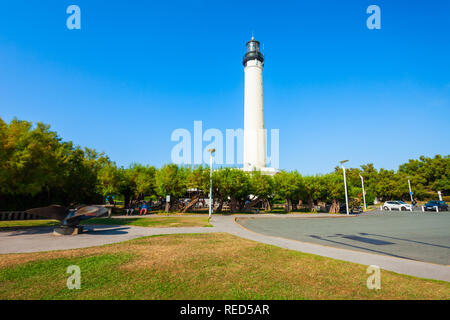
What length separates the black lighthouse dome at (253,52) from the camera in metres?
67.1

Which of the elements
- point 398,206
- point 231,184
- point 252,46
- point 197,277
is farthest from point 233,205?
point 252,46

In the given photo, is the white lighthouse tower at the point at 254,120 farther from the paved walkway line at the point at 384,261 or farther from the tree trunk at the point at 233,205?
the paved walkway line at the point at 384,261

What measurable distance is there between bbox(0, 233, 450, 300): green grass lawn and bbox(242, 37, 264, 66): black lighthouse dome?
6906 centimetres

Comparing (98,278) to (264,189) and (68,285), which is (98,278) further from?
(264,189)

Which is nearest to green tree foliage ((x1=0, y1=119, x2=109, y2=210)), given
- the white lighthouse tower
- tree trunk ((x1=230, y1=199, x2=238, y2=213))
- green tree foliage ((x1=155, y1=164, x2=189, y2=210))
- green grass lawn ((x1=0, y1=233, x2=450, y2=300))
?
green grass lawn ((x1=0, y1=233, x2=450, y2=300))

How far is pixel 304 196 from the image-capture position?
1382 inches

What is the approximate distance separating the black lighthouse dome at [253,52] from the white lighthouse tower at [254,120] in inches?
21.0

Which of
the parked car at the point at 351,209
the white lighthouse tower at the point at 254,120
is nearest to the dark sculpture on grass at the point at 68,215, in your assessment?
the parked car at the point at 351,209

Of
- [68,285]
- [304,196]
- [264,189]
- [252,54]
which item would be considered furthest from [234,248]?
[252,54]

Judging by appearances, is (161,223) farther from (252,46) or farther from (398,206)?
(252,46)

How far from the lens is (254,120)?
6150 cm

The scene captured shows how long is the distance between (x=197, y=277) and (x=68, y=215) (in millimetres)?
10684

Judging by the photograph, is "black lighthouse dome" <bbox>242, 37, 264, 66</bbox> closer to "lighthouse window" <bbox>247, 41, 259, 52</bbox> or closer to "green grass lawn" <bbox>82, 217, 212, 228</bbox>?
"lighthouse window" <bbox>247, 41, 259, 52</bbox>
